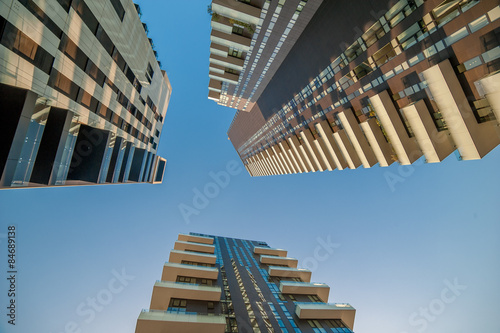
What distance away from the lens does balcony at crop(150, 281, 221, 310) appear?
28725 mm

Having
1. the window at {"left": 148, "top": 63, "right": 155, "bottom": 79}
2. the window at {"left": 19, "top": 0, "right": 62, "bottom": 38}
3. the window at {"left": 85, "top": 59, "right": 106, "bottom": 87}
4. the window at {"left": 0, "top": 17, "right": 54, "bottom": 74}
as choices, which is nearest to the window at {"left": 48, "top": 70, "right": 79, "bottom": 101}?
the window at {"left": 0, "top": 17, "right": 54, "bottom": 74}

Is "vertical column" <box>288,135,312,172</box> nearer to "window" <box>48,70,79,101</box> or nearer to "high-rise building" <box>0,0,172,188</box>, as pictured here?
"high-rise building" <box>0,0,172,188</box>

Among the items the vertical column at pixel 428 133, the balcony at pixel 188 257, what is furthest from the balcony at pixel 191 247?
the vertical column at pixel 428 133

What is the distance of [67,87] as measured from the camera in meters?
17.6

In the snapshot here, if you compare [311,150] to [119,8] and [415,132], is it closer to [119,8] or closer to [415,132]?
[415,132]

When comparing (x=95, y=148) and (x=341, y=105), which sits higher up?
(x=341, y=105)

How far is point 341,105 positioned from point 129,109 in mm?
29492

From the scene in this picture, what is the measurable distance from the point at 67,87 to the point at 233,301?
32.6 meters

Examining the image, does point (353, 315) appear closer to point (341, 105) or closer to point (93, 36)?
point (341, 105)

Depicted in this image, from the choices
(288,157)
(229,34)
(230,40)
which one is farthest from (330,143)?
(229,34)

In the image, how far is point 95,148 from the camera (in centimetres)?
2245

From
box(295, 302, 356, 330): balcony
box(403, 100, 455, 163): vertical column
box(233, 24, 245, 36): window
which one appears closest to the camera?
box(403, 100, 455, 163): vertical column

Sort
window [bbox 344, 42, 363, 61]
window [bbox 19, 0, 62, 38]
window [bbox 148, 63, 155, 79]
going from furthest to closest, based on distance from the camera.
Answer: window [bbox 148, 63, 155, 79] < window [bbox 344, 42, 363, 61] < window [bbox 19, 0, 62, 38]

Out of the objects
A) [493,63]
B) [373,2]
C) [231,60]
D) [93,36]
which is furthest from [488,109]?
[231,60]
